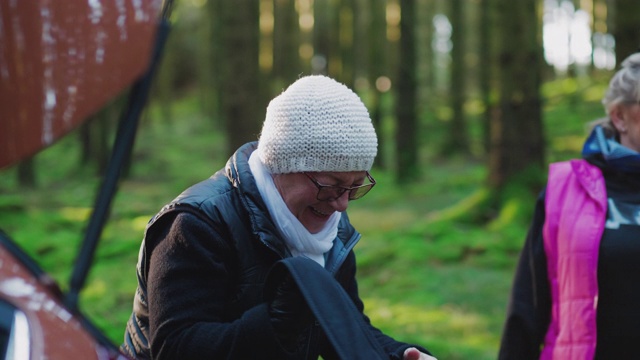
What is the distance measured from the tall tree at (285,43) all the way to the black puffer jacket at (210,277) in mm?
21392

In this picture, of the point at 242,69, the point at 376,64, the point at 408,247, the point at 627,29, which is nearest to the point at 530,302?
the point at 242,69

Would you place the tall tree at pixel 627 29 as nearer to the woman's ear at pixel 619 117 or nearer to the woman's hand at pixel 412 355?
the woman's ear at pixel 619 117

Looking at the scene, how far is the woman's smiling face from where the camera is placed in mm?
2416

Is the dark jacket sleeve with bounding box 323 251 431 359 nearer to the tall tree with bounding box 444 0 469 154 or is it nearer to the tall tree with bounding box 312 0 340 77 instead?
the tall tree with bounding box 444 0 469 154

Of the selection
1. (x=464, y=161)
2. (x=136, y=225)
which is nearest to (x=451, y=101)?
(x=464, y=161)

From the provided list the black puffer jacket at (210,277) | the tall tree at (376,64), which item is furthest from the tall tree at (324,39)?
the black puffer jacket at (210,277)

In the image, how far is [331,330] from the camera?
6.56 feet

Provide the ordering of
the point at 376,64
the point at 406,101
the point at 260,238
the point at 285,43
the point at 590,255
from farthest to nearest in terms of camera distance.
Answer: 1. the point at 285,43
2. the point at 376,64
3. the point at 406,101
4. the point at 590,255
5. the point at 260,238

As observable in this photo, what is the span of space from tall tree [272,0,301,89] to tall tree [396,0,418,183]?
22.6 feet

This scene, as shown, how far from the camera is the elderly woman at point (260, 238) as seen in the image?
2124 mm

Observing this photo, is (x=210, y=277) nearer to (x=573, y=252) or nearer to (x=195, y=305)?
(x=195, y=305)

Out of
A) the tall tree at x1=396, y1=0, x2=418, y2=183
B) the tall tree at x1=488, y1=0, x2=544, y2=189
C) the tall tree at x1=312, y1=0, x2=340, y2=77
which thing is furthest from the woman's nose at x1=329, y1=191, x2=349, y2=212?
the tall tree at x1=312, y1=0, x2=340, y2=77

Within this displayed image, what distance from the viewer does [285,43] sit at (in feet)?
83.8

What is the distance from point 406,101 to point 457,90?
6163 mm
